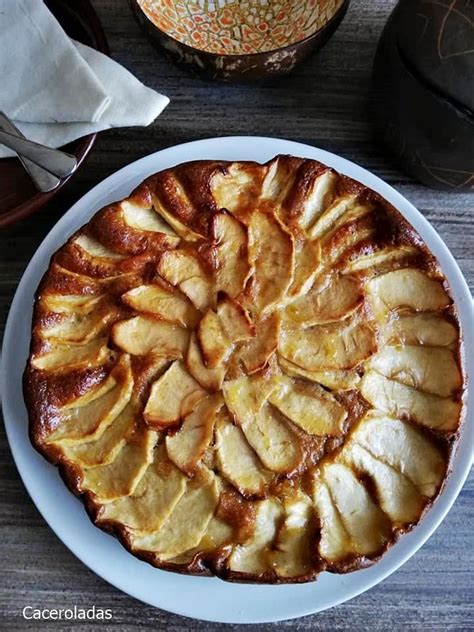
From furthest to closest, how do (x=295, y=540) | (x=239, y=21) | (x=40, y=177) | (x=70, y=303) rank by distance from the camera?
(x=239, y=21) → (x=40, y=177) → (x=70, y=303) → (x=295, y=540)

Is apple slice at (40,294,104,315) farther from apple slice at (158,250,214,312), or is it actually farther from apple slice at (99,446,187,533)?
apple slice at (99,446,187,533)

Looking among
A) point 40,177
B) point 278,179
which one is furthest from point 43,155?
point 278,179

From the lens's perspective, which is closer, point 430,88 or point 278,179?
point 430,88

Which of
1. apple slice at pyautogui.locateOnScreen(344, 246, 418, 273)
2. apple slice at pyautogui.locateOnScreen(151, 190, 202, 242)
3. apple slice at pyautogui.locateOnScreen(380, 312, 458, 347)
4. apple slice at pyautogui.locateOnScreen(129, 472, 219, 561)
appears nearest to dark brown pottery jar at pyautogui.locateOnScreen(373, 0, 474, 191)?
apple slice at pyautogui.locateOnScreen(344, 246, 418, 273)

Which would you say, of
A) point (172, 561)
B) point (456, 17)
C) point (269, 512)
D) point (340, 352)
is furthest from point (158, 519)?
point (456, 17)

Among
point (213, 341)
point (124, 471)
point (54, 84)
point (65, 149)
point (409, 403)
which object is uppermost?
point (54, 84)

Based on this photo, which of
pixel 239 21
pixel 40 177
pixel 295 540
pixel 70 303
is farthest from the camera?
pixel 239 21

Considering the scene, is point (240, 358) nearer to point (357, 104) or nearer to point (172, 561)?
point (172, 561)

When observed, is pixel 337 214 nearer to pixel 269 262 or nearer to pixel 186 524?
pixel 269 262
